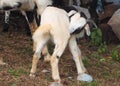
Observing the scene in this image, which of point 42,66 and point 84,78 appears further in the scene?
point 42,66

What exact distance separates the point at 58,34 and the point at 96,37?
234cm

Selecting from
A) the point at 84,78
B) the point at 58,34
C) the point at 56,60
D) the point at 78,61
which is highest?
the point at 58,34

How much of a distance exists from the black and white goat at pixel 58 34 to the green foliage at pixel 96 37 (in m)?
1.73

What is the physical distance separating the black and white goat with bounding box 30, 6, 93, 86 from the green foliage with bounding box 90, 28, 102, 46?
1.73 m

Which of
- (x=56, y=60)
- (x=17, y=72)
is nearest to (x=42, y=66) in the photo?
(x=17, y=72)

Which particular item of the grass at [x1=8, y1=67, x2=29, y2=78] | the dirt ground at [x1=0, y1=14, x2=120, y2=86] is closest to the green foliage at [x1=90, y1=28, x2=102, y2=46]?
the dirt ground at [x1=0, y1=14, x2=120, y2=86]

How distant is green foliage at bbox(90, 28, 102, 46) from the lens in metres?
7.47

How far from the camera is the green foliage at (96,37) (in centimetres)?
747

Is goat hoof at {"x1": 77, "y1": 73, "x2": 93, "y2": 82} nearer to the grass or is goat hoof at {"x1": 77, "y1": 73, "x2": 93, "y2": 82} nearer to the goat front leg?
the goat front leg

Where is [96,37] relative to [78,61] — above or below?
below

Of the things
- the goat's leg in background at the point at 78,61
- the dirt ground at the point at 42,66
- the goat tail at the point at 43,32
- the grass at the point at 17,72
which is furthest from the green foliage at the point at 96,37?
the goat tail at the point at 43,32

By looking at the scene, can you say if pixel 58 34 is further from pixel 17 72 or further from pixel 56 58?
pixel 17 72

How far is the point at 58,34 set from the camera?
17.3ft

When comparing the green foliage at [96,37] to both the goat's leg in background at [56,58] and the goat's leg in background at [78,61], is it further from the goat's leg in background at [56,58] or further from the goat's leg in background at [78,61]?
the goat's leg in background at [56,58]
